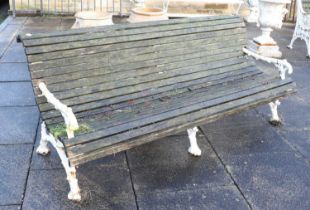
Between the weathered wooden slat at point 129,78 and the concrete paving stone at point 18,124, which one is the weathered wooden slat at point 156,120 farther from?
the concrete paving stone at point 18,124

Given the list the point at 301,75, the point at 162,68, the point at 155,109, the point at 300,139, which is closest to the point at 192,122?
the point at 155,109

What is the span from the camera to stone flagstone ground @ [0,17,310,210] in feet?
9.98

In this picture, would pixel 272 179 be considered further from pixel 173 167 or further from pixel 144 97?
pixel 144 97

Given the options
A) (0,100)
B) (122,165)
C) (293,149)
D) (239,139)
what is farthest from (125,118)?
(0,100)

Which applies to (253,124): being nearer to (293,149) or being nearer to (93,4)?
(293,149)

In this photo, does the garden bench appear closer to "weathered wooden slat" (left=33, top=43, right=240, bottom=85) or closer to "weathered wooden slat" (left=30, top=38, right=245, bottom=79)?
"weathered wooden slat" (left=30, top=38, right=245, bottom=79)

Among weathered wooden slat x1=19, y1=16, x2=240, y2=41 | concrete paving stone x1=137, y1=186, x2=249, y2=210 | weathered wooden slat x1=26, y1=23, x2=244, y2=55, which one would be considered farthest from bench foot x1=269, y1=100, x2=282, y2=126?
concrete paving stone x1=137, y1=186, x2=249, y2=210

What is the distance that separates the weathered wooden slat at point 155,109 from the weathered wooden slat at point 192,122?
0.10 meters

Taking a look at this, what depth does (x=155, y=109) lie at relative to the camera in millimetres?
3400

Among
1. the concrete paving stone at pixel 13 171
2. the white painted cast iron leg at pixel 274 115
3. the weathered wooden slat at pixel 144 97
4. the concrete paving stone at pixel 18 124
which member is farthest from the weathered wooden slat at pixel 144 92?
the concrete paving stone at pixel 18 124

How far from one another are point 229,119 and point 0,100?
8.66 ft

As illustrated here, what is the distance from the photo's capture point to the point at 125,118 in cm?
319

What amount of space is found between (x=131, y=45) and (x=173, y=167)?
117cm

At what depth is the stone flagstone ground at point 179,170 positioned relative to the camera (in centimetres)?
304
